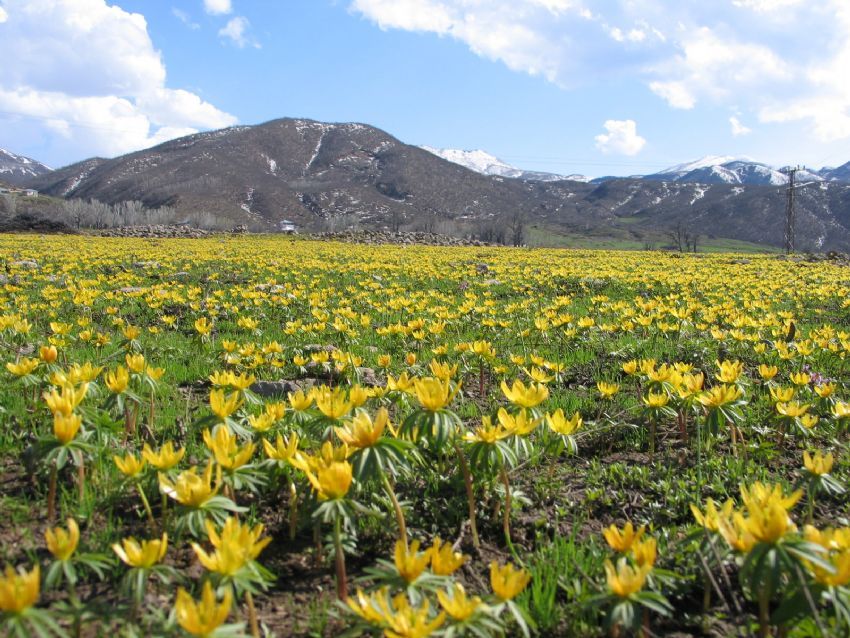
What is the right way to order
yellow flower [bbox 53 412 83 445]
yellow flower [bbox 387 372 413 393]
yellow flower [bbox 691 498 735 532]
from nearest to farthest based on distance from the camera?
yellow flower [bbox 691 498 735 532], yellow flower [bbox 53 412 83 445], yellow flower [bbox 387 372 413 393]

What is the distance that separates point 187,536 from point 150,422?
1270 millimetres

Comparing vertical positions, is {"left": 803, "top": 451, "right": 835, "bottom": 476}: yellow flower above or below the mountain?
below

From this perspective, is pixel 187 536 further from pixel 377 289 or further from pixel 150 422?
pixel 377 289

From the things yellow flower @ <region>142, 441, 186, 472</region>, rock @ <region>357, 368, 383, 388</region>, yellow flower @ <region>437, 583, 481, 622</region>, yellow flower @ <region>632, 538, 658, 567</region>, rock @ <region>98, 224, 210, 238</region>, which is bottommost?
rock @ <region>357, 368, 383, 388</region>

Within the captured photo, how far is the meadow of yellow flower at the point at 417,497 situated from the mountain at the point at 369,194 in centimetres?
9382

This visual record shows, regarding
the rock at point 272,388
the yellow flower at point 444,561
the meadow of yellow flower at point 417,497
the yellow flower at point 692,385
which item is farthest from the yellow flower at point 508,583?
the rock at point 272,388

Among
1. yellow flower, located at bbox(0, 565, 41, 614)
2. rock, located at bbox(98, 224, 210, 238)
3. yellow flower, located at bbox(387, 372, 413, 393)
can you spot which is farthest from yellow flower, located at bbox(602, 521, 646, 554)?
rock, located at bbox(98, 224, 210, 238)

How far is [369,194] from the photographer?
15788 centimetres

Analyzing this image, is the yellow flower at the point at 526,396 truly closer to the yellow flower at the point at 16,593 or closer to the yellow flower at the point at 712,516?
the yellow flower at the point at 712,516

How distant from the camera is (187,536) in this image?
2127 millimetres

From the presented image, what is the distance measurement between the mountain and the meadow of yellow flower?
93.8m

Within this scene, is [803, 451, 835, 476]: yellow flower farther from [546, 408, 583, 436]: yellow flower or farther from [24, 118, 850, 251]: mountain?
[24, 118, 850, 251]: mountain

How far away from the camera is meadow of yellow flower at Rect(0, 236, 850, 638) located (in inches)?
56.9

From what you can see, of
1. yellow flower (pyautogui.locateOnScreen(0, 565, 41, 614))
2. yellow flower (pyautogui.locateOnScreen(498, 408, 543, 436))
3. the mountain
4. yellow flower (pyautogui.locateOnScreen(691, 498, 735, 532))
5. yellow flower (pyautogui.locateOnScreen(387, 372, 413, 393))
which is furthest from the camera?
the mountain
